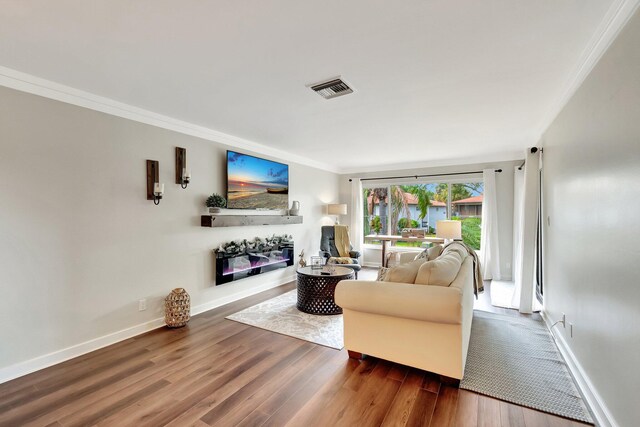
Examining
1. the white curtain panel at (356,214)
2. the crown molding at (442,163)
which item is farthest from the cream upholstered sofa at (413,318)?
the white curtain panel at (356,214)

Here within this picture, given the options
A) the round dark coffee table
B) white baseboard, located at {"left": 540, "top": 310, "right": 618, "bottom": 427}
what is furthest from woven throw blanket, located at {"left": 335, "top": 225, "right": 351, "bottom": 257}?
white baseboard, located at {"left": 540, "top": 310, "right": 618, "bottom": 427}

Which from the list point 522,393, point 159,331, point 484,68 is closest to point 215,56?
point 484,68

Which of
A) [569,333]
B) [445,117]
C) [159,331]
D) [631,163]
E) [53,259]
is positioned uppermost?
[445,117]

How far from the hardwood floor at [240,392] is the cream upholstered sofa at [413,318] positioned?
0.18m

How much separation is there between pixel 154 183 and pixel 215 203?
2.64ft

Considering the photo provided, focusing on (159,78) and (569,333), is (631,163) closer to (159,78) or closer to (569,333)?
(569,333)

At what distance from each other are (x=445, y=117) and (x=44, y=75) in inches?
154

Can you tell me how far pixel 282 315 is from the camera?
11.9 ft

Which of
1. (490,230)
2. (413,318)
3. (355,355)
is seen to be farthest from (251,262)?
(490,230)

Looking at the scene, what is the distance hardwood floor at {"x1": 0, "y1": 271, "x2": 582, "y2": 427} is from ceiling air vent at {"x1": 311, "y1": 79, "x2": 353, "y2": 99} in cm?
245

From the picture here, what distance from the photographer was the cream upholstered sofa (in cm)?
208

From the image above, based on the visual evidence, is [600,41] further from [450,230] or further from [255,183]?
[255,183]

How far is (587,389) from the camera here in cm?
199

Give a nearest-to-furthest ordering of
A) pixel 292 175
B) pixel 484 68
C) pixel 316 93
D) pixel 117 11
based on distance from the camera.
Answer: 1. pixel 117 11
2. pixel 484 68
3. pixel 316 93
4. pixel 292 175
